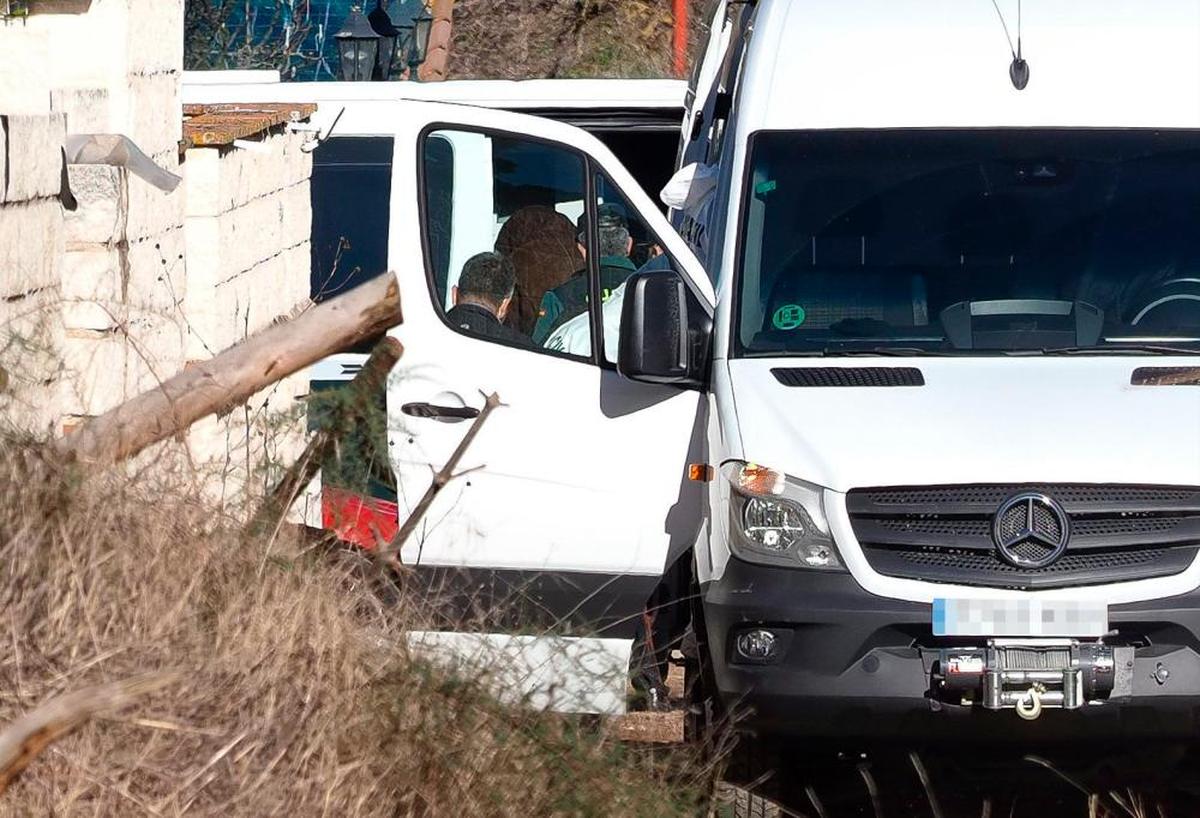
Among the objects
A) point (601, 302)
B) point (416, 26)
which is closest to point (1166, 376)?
point (601, 302)

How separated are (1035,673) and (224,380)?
2140 mm

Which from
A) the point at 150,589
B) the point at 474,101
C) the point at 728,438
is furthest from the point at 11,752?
the point at 474,101

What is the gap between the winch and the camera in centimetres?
507

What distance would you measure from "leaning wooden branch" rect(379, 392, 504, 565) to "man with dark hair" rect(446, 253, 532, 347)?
26cm

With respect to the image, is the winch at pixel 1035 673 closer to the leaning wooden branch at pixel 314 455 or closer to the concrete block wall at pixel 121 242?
the leaning wooden branch at pixel 314 455

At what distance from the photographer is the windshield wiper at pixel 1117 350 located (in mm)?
5832

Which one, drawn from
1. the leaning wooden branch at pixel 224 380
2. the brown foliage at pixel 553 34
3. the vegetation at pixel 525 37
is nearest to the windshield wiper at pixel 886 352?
the leaning wooden branch at pixel 224 380

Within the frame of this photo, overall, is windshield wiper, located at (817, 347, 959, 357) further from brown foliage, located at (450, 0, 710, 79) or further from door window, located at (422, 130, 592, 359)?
brown foliage, located at (450, 0, 710, 79)

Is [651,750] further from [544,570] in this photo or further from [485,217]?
[485,217]

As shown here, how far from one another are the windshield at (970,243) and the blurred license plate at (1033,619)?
1.00 meters

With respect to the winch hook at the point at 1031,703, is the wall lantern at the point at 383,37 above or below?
above

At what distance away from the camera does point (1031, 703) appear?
5.09 metres

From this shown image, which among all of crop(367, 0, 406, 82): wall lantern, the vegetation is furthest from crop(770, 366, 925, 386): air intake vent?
the vegetation

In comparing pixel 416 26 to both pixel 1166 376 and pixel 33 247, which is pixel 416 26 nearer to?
pixel 33 247
